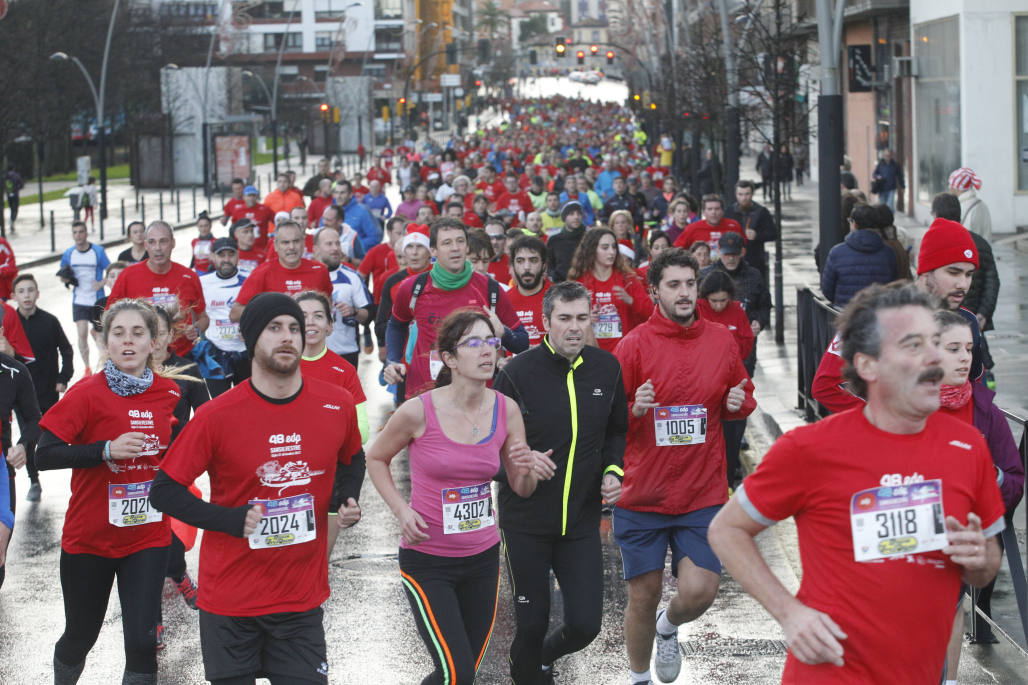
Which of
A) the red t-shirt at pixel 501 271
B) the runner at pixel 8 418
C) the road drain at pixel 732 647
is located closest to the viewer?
the runner at pixel 8 418

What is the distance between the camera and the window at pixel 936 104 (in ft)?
96.3

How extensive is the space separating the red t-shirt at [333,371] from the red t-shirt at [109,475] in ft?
4.23

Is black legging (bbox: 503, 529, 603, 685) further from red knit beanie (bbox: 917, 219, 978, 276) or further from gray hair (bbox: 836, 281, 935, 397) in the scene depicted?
gray hair (bbox: 836, 281, 935, 397)

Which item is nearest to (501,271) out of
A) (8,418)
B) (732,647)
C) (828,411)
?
(828,411)

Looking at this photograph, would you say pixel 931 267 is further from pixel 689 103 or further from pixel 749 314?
pixel 689 103

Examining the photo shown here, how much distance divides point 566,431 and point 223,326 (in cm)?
602

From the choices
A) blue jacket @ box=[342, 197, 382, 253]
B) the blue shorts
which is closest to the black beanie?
the blue shorts

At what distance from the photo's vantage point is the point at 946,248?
6.11 meters

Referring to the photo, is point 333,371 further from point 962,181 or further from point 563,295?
point 962,181

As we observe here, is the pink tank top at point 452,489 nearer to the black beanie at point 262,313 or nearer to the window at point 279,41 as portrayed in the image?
the black beanie at point 262,313

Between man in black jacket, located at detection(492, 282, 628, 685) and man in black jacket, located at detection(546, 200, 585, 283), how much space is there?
789 cm

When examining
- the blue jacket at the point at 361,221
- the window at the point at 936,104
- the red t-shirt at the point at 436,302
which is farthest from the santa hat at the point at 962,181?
the window at the point at 936,104

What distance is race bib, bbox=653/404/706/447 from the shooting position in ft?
21.3

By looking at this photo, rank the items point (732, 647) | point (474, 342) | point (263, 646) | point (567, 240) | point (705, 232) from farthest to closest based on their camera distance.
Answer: point (705, 232)
point (567, 240)
point (732, 647)
point (474, 342)
point (263, 646)
